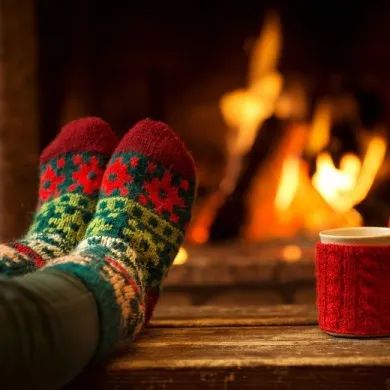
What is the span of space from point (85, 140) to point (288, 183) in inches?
31.0

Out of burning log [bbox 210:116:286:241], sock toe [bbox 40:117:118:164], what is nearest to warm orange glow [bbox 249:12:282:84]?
burning log [bbox 210:116:286:241]

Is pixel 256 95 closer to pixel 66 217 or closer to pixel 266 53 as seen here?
pixel 266 53

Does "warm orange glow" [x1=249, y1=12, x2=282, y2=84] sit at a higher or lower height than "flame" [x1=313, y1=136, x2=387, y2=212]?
higher

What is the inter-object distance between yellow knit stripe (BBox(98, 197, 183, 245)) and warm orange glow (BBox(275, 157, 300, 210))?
2.79 feet

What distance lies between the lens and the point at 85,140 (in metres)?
1.01

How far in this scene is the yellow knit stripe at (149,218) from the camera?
2.74 feet

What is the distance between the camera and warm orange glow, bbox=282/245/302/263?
1425 mm

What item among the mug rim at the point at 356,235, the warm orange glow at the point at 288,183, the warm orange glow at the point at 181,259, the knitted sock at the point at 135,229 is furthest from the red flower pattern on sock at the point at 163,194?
the warm orange glow at the point at 288,183

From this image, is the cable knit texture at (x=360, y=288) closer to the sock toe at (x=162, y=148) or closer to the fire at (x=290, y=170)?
the sock toe at (x=162, y=148)

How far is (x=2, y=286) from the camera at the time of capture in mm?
528

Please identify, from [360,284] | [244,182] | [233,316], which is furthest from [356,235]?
[244,182]

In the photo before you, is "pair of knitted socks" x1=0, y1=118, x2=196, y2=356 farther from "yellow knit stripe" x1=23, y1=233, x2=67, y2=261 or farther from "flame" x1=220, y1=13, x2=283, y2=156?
"flame" x1=220, y1=13, x2=283, y2=156

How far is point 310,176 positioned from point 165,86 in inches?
16.7

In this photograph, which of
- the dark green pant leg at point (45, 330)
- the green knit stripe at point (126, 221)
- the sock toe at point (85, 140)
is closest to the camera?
the dark green pant leg at point (45, 330)
